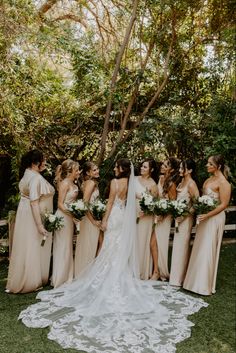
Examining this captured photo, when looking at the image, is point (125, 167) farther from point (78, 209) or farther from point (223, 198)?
point (223, 198)

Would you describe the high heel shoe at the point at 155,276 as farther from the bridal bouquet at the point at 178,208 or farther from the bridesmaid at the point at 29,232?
the bridesmaid at the point at 29,232

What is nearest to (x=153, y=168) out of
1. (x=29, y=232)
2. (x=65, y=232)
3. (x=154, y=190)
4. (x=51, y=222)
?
(x=154, y=190)

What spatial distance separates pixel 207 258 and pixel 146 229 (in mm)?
1116

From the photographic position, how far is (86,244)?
6418mm

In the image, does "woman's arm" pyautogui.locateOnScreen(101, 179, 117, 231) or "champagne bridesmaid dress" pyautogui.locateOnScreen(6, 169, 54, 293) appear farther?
"woman's arm" pyautogui.locateOnScreen(101, 179, 117, 231)

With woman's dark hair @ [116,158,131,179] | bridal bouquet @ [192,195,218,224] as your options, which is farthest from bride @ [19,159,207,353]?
bridal bouquet @ [192,195,218,224]

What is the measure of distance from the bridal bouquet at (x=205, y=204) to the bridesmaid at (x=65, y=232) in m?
1.95

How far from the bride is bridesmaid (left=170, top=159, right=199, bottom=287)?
32 cm

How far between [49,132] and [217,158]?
392 cm

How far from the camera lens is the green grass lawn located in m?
4.22

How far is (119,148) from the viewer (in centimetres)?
845

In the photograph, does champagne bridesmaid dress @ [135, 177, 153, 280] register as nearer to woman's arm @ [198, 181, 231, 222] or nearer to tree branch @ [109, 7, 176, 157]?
woman's arm @ [198, 181, 231, 222]

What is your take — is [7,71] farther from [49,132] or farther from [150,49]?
[150,49]

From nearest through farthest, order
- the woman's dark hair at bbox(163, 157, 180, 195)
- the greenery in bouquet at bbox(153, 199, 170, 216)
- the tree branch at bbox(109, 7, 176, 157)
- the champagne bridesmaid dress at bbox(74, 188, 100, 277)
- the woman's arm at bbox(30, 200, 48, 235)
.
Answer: the woman's arm at bbox(30, 200, 48, 235) → the greenery in bouquet at bbox(153, 199, 170, 216) → the champagne bridesmaid dress at bbox(74, 188, 100, 277) → the woman's dark hair at bbox(163, 157, 180, 195) → the tree branch at bbox(109, 7, 176, 157)
